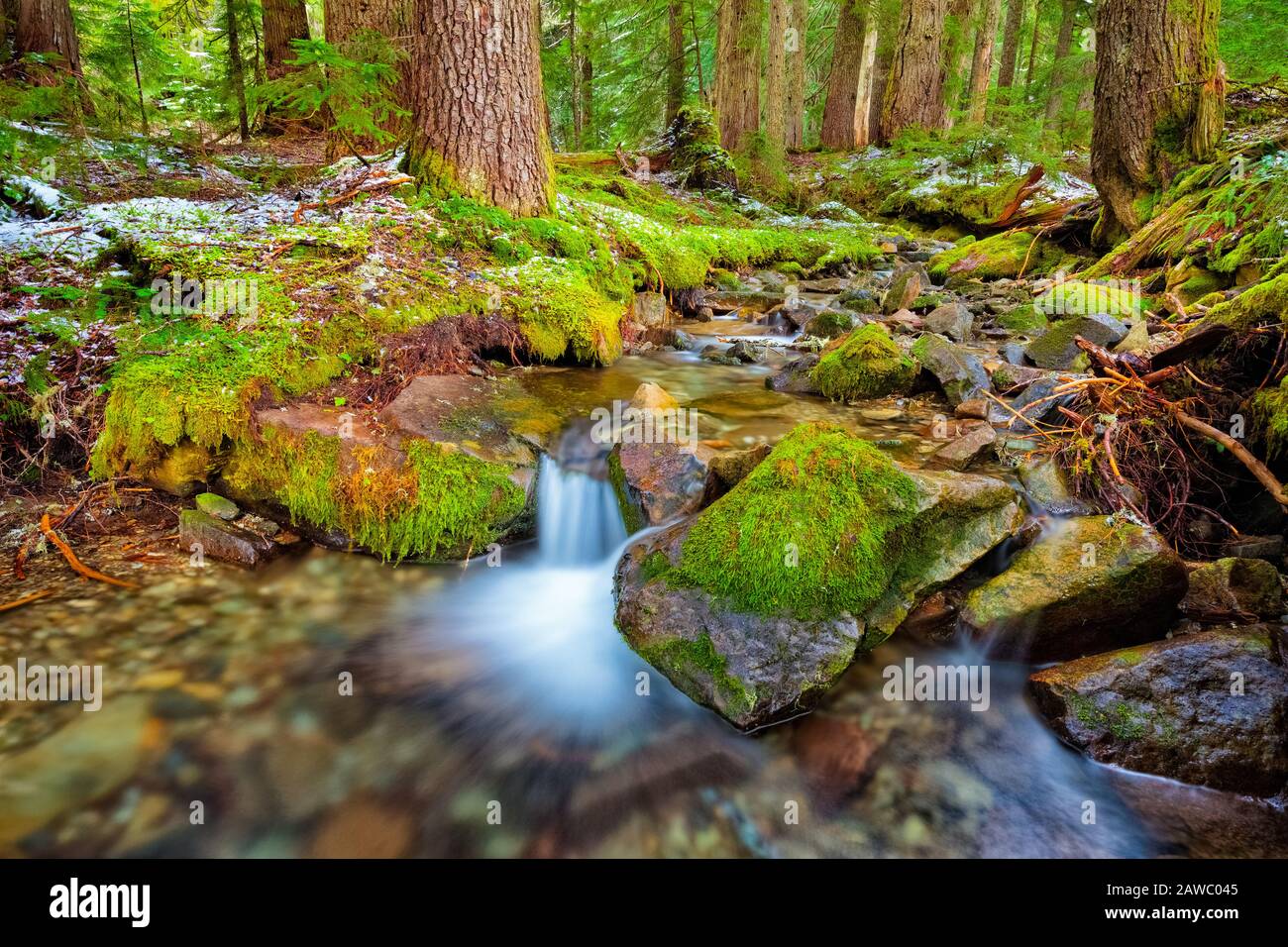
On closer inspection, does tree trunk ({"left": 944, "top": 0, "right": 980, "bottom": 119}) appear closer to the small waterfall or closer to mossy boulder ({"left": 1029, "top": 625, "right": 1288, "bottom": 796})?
the small waterfall

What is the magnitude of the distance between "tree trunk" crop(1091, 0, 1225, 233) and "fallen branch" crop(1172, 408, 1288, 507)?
6.17 meters

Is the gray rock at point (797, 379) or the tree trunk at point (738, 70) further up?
the tree trunk at point (738, 70)

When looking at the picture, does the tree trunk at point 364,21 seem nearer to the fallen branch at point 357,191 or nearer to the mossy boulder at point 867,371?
the fallen branch at point 357,191

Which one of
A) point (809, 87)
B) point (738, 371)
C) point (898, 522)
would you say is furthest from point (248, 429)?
point (809, 87)

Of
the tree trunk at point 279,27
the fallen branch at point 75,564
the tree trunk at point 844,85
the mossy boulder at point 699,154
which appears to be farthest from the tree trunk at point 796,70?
the fallen branch at point 75,564

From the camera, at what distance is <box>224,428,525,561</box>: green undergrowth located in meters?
3.62

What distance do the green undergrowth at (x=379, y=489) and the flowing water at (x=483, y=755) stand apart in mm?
289

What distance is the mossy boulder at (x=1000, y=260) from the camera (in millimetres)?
9359

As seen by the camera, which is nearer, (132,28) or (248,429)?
(248,429)

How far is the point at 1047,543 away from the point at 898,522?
78 centimetres

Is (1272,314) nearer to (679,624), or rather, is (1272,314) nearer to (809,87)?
(679,624)

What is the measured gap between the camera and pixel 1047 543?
3.09 meters

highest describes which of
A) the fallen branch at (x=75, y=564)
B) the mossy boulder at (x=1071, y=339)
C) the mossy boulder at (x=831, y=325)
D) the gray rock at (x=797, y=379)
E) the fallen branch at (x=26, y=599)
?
the mossy boulder at (x=831, y=325)

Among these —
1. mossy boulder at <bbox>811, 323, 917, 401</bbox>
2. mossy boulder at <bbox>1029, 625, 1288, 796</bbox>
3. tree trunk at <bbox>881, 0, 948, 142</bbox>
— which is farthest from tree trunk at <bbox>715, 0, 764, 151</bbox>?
mossy boulder at <bbox>1029, 625, 1288, 796</bbox>
